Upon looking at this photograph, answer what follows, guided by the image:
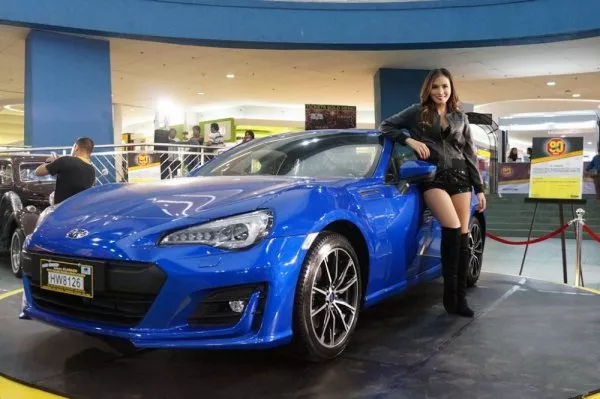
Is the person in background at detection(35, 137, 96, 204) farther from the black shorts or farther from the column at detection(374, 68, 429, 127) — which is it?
the column at detection(374, 68, 429, 127)

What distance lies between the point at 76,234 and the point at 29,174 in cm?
511

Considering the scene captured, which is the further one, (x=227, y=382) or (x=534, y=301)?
(x=534, y=301)

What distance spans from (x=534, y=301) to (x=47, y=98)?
9568 millimetres

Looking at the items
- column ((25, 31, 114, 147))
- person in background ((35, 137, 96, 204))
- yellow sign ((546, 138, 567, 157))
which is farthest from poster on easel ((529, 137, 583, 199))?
column ((25, 31, 114, 147))

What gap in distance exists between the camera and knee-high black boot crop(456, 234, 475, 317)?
12.3 feet

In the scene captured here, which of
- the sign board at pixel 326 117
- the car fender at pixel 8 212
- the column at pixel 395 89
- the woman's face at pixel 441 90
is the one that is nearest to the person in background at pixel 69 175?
the car fender at pixel 8 212

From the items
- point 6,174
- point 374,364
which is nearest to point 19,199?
point 6,174

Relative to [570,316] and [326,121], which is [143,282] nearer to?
[570,316]

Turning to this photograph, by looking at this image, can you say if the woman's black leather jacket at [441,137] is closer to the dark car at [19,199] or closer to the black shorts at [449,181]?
the black shorts at [449,181]

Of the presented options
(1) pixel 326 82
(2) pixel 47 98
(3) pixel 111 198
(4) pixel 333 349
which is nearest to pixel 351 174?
(4) pixel 333 349

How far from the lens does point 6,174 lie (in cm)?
720

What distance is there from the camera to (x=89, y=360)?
2.91m

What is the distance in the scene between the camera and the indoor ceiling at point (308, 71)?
1241 cm

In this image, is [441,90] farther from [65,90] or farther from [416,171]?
[65,90]
